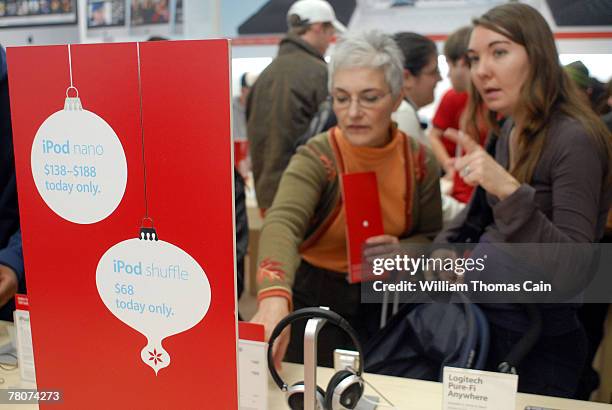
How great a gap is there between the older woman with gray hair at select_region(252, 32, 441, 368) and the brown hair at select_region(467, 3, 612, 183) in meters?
0.32

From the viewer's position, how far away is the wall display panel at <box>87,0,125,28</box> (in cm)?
361

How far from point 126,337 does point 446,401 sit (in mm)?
497

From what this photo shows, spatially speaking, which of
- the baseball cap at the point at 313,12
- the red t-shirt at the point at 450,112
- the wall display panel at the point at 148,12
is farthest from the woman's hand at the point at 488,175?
the wall display panel at the point at 148,12

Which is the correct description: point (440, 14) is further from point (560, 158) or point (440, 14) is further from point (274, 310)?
point (274, 310)

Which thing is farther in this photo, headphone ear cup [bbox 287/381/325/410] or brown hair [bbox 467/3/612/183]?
brown hair [bbox 467/3/612/183]

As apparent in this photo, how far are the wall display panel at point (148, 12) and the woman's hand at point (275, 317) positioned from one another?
119 inches

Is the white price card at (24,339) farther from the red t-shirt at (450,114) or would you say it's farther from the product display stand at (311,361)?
the red t-shirt at (450,114)

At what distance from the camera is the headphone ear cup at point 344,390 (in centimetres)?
83

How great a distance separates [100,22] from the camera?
362 centimetres

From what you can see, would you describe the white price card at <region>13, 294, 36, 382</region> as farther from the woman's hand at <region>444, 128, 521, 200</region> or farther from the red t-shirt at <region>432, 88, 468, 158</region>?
the red t-shirt at <region>432, 88, 468, 158</region>

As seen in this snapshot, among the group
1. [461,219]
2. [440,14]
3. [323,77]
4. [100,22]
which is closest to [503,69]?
[461,219]

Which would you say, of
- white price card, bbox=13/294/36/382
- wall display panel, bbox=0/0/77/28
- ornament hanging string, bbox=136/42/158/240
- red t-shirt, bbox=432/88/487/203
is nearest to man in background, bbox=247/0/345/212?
red t-shirt, bbox=432/88/487/203

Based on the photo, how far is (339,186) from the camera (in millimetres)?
1352

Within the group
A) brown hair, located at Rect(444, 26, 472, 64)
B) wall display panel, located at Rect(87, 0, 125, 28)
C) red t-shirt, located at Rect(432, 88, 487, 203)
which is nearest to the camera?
brown hair, located at Rect(444, 26, 472, 64)
